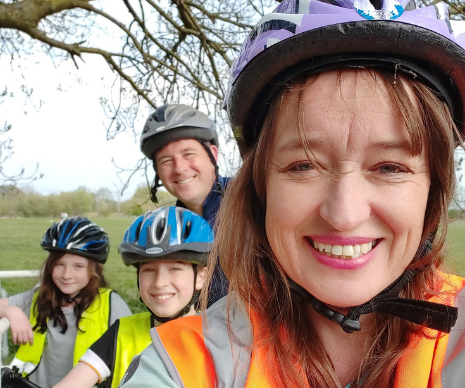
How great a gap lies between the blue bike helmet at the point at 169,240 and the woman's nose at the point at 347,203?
1763mm

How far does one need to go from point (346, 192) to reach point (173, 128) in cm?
270

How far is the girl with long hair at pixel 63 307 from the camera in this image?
11.9 feet

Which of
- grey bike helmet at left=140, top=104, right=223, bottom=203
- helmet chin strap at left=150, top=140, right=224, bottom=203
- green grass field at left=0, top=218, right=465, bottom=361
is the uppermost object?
grey bike helmet at left=140, top=104, right=223, bottom=203

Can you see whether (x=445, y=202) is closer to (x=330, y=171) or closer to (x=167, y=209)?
(x=330, y=171)

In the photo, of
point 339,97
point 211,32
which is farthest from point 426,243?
point 211,32

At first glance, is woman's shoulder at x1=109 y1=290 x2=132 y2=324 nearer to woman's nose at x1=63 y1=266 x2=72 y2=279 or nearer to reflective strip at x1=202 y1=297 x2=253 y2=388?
woman's nose at x1=63 y1=266 x2=72 y2=279

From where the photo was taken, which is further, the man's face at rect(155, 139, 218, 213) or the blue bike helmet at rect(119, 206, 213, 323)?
the man's face at rect(155, 139, 218, 213)

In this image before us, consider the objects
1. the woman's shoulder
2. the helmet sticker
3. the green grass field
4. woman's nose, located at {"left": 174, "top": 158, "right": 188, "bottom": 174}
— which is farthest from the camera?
the green grass field

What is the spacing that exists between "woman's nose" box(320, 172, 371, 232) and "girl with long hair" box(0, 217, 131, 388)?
10.0 feet

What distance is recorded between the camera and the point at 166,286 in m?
2.84

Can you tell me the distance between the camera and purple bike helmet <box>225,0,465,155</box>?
4.10ft

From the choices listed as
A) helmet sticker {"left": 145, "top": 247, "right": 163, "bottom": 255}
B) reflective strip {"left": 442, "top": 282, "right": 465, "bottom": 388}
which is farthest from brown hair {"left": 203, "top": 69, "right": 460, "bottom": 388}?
helmet sticker {"left": 145, "top": 247, "right": 163, "bottom": 255}

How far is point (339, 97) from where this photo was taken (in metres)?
1.18

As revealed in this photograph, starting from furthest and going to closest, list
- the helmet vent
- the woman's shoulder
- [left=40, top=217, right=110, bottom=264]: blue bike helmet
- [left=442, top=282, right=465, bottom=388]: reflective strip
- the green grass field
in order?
the green grass field → [left=40, top=217, right=110, bottom=264]: blue bike helmet → the woman's shoulder → the helmet vent → [left=442, top=282, right=465, bottom=388]: reflective strip
